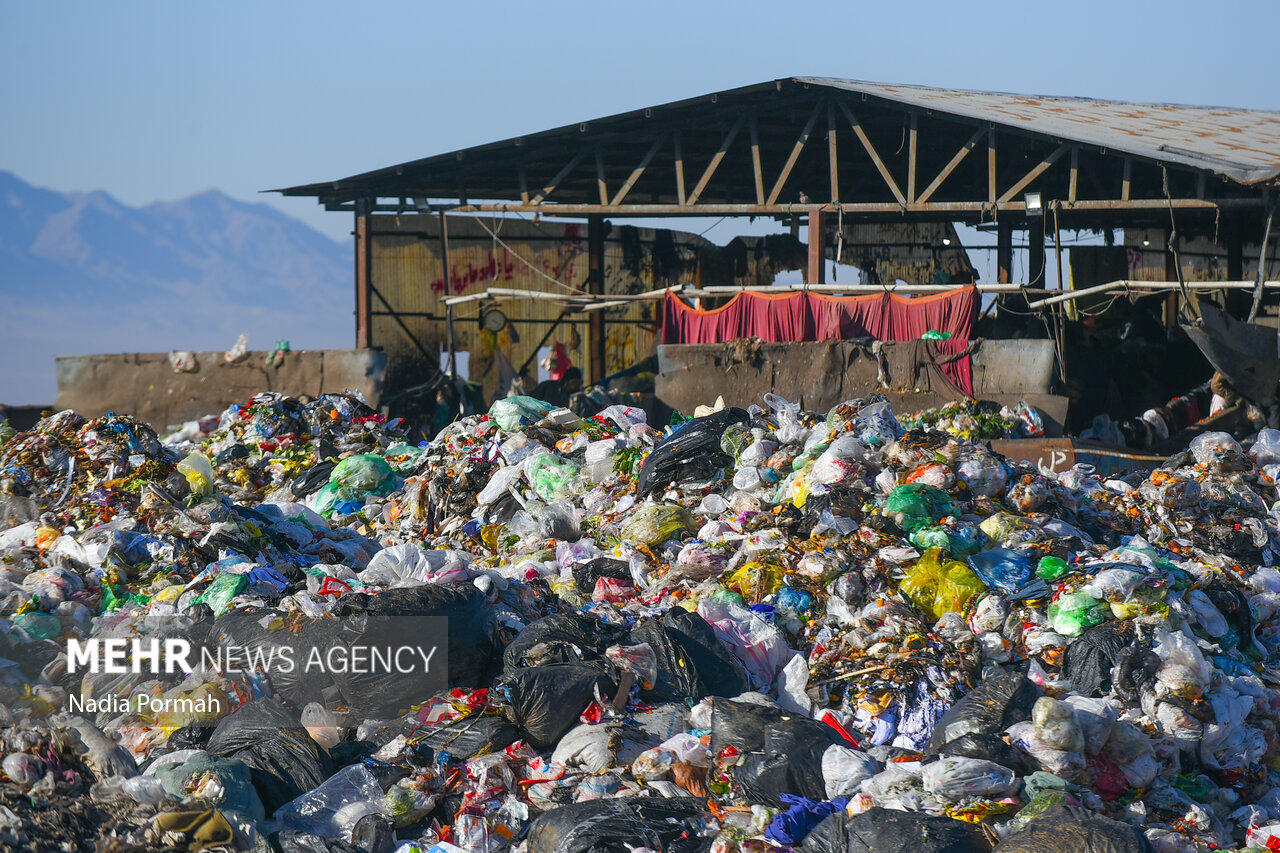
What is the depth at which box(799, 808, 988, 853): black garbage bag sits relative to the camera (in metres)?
3.29

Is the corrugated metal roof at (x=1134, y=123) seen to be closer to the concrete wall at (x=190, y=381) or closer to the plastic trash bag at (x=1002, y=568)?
the plastic trash bag at (x=1002, y=568)

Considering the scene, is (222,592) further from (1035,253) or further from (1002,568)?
(1035,253)

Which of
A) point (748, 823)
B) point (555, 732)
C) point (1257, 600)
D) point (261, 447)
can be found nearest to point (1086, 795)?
point (748, 823)

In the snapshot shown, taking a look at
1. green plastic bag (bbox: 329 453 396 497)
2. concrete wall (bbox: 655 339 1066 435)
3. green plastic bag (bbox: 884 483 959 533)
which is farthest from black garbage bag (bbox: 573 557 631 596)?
concrete wall (bbox: 655 339 1066 435)

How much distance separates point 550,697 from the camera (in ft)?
13.9

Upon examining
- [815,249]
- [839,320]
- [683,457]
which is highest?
[815,249]

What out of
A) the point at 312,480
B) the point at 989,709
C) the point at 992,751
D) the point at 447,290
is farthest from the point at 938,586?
the point at 447,290

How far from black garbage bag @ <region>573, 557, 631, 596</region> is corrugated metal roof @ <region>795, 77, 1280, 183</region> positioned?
6527 mm

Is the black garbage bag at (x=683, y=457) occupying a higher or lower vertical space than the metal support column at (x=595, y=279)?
lower

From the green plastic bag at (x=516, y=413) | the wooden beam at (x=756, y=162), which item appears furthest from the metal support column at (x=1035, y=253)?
the green plastic bag at (x=516, y=413)

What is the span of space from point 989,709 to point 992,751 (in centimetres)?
35

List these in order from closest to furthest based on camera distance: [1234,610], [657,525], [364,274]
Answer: [1234,610] < [657,525] < [364,274]

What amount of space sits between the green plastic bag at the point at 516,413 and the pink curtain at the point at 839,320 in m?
3.16

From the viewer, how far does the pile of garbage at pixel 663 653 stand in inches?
145
